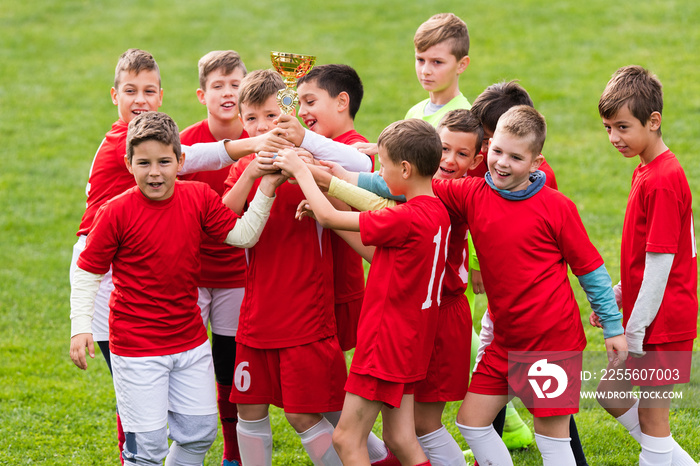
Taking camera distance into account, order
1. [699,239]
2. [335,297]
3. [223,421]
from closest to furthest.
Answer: [335,297]
[223,421]
[699,239]

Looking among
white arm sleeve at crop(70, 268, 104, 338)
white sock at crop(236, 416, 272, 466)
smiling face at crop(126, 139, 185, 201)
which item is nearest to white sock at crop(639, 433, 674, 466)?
white sock at crop(236, 416, 272, 466)

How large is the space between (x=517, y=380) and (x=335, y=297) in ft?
3.55

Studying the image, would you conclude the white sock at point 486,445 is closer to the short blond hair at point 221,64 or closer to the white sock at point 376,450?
the white sock at point 376,450

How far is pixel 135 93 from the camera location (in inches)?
199

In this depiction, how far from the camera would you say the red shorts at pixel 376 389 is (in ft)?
12.8

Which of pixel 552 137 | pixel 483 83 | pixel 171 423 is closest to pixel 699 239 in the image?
pixel 552 137

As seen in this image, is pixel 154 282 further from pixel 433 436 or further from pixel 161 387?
A: pixel 433 436

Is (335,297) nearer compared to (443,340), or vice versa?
(443,340)

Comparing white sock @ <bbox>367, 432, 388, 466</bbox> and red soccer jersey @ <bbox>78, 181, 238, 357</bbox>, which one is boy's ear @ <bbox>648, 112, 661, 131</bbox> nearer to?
red soccer jersey @ <bbox>78, 181, 238, 357</bbox>

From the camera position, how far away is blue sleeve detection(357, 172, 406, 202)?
4.11m

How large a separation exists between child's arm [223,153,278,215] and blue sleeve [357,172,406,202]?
427 millimetres

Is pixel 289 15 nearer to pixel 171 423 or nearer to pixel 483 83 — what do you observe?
pixel 483 83

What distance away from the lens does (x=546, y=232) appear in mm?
3971

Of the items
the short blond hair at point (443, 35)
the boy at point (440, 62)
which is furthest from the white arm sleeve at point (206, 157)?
the short blond hair at point (443, 35)
